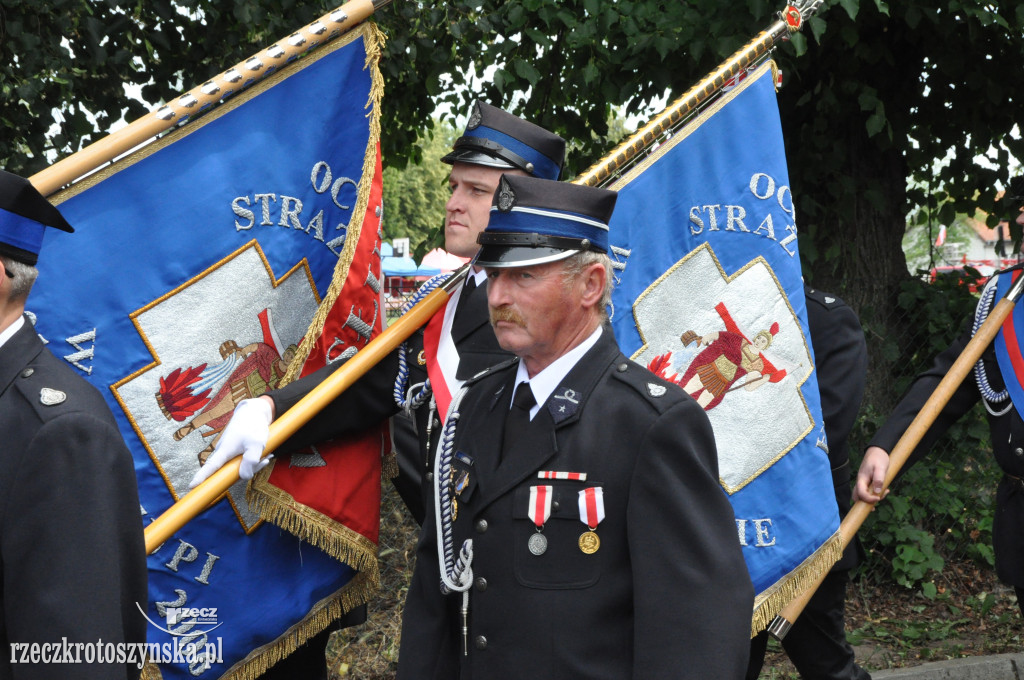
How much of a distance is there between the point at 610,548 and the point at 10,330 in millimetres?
1277

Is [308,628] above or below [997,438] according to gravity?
below

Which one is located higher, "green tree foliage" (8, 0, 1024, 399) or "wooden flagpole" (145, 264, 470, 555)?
"green tree foliage" (8, 0, 1024, 399)

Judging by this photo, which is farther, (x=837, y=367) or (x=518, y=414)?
(x=837, y=367)

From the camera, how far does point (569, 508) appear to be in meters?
2.10

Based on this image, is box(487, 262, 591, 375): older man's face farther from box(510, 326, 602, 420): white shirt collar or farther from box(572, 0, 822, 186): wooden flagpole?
box(572, 0, 822, 186): wooden flagpole

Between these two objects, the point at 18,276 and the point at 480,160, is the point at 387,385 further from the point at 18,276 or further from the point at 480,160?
the point at 18,276

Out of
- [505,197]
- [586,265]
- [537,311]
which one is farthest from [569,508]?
[505,197]

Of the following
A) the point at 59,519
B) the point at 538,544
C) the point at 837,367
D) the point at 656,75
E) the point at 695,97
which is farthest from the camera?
the point at 656,75

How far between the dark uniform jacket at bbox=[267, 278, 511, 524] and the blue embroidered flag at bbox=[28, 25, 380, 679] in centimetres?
16

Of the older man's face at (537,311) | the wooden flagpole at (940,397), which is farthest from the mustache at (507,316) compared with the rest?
the wooden flagpole at (940,397)

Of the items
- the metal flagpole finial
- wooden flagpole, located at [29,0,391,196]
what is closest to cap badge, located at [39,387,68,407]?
wooden flagpole, located at [29,0,391,196]

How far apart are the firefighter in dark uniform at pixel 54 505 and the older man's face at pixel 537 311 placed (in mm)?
814

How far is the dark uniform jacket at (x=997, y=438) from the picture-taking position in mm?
3924

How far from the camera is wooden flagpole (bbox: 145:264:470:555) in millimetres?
2910
